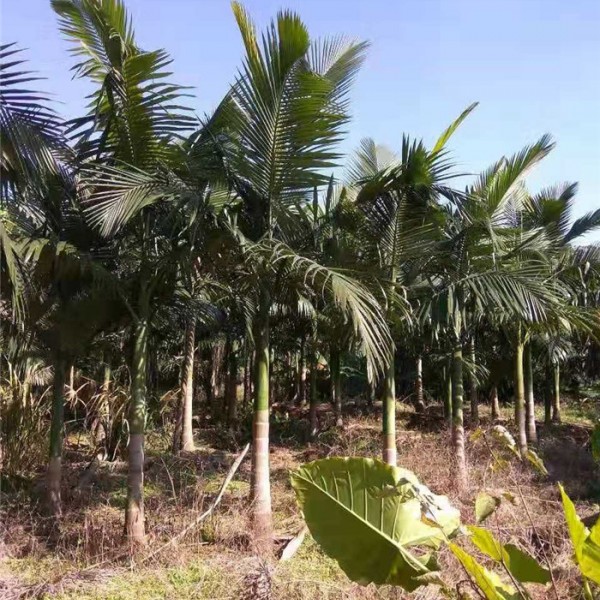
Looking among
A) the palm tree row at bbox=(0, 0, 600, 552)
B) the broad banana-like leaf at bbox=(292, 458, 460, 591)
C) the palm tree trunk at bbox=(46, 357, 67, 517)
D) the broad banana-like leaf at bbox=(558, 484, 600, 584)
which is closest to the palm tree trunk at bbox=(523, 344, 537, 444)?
the palm tree row at bbox=(0, 0, 600, 552)

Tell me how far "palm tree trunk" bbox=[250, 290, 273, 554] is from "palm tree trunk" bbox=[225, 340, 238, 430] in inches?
294

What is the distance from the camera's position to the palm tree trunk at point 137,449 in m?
5.62

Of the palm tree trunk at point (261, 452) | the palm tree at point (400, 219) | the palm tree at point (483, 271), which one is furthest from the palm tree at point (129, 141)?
the palm tree at point (483, 271)

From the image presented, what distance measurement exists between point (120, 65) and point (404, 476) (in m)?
4.47

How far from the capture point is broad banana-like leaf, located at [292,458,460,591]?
2508mm

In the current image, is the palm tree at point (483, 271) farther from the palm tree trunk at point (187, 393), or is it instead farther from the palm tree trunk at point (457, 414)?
the palm tree trunk at point (187, 393)

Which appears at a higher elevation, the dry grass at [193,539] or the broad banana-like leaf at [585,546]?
the broad banana-like leaf at [585,546]

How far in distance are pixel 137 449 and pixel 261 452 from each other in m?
1.17

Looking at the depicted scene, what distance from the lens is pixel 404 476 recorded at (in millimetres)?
2541

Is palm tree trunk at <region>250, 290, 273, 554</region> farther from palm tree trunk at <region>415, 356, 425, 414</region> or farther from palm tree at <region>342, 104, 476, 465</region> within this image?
palm tree trunk at <region>415, 356, 425, 414</region>

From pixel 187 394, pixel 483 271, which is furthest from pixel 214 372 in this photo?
pixel 483 271

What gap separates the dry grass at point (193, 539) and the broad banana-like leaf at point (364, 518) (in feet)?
1.52

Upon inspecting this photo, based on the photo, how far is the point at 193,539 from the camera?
583 cm

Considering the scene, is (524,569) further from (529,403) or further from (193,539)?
(529,403)
